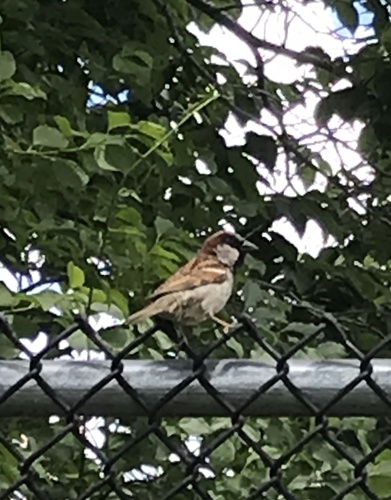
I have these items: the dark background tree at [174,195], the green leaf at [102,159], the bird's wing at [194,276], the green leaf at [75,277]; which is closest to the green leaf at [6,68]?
the dark background tree at [174,195]

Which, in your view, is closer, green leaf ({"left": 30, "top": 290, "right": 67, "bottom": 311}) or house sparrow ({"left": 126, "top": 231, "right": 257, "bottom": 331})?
house sparrow ({"left": 126, "top": 231, "right": 257, "bottom": 331})

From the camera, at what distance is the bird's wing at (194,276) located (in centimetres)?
281

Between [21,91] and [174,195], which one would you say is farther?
[174,195]

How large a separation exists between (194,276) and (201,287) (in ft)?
0.25

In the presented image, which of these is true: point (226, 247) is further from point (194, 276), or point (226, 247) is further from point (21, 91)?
point (21, 91)

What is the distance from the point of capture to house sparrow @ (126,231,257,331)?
2.76m

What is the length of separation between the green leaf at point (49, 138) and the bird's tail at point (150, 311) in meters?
0.44

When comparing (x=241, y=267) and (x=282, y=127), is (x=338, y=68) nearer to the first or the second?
(x=282, y=127)

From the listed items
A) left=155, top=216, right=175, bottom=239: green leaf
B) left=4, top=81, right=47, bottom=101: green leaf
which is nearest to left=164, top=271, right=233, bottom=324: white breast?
left=155, top=216, right=175, bottom=239: green leaf

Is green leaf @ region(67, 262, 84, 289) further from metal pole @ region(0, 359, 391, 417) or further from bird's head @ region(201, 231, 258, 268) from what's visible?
metal pole @ region(0, 359, 391, 417)

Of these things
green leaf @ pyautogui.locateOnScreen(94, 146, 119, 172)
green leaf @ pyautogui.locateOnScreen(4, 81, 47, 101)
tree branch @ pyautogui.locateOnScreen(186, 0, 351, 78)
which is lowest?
green leaf @ pyautogui.locateOnScreen(94, 146, 119, 172)

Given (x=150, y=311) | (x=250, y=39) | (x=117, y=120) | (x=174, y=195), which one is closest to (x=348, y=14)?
(x=250, y=39)

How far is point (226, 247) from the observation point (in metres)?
3.26

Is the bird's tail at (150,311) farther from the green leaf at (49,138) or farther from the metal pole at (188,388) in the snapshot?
the metal pole at (188,388)
